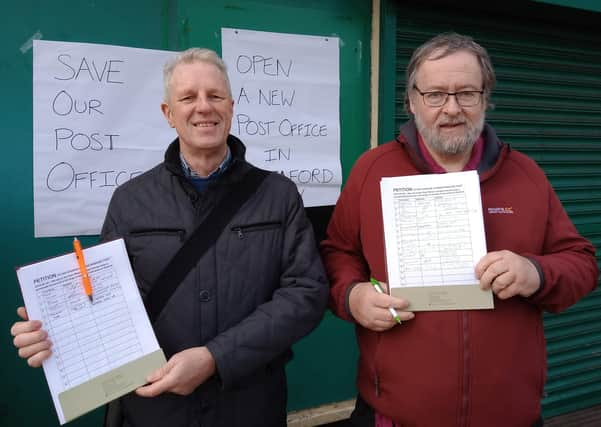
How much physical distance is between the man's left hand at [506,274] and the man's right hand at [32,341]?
3.98 ft

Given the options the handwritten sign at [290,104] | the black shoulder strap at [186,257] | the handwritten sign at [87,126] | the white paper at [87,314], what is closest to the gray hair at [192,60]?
the black shoulder strap at [186,257]

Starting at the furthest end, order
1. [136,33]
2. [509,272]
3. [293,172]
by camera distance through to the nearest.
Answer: [293,172] → [136,33] → [509,272]

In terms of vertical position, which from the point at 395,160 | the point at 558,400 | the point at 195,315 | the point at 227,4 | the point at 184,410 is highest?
the point at 227,4

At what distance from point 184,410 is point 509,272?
1038 mm

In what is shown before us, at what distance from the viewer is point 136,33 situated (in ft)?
7.40

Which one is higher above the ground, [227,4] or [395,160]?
[227,4]

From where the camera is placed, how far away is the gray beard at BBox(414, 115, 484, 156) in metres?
1.50

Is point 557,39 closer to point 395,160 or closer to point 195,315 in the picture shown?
point 395,160

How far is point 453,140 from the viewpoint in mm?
1496

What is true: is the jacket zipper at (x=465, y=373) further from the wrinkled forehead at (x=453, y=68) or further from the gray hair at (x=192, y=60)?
the gray hair at (x=192, y=60)

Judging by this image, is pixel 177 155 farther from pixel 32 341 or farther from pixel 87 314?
pixel 32 341

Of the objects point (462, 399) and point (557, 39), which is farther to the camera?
point (557, 39)

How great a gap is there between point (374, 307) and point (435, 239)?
282 mm

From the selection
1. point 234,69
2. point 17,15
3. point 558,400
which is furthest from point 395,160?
point 558,400
